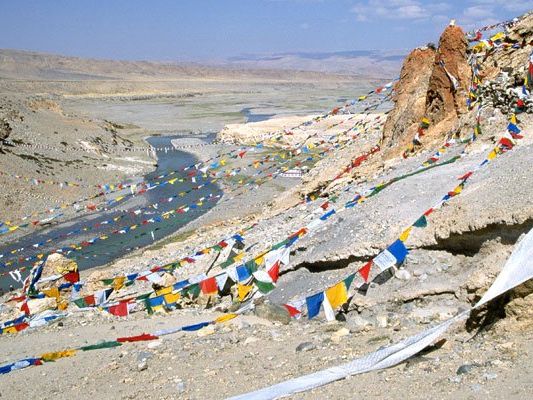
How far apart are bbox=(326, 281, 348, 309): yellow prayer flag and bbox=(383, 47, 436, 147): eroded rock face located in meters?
13.2

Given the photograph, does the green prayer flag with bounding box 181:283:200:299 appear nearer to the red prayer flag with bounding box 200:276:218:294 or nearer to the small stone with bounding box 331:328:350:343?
the red prayer flag with bounding box 200:276:218:294

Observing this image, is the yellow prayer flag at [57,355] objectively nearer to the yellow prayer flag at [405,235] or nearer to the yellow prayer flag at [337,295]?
the yellow prayer flag at [337,295]

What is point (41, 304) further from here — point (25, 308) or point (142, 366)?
point (142, 366)

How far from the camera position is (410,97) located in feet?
73.3

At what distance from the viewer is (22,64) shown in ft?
655

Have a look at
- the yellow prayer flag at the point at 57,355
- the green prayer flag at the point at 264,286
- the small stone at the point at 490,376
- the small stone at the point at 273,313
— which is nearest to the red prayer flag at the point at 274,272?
the green prayer flag at the point at 264,286

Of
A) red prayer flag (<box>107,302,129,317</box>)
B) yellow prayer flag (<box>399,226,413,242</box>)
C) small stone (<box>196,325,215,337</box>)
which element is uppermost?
yellow prayer flag (<box>399,226,413,242</box>)

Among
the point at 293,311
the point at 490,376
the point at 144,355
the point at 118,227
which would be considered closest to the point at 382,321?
the point at 293,311

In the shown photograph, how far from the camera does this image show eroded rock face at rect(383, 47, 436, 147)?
20.8 meters

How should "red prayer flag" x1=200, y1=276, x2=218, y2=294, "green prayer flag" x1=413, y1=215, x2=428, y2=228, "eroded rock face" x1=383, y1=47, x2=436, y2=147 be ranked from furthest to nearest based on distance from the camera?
"eroded rock face" x1=383, y1=47, x2=436, y2=147 < "red prayer flag" x1=200, y1=276, x2=218, y2=294 < "green prayer flag" x1=413, y1=215, x2=428, y2=228

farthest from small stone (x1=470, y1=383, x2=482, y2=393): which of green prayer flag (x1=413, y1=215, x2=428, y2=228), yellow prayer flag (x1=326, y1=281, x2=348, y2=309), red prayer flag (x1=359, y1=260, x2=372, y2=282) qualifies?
green prayer flag (x1=413, y1=215, x2=428, y2=228)

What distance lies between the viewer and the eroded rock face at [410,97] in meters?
20.8

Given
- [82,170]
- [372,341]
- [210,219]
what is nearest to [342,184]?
[210,219]

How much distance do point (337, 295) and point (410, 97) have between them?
51.2 feet
